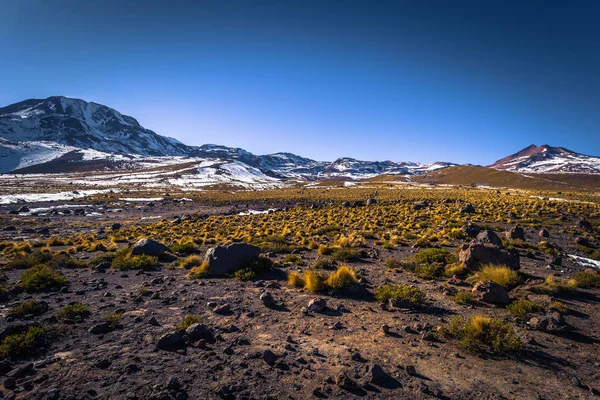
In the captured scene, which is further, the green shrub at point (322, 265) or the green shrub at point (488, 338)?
the green shrub at point (322, 265)

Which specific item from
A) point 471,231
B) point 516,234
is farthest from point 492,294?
point 471,231

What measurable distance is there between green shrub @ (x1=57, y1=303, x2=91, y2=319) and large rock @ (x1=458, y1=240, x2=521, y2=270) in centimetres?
1301

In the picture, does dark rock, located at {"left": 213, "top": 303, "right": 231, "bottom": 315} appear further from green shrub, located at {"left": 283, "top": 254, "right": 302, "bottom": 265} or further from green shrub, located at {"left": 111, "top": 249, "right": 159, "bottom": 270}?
green shrub, located at {"left": 111, "top": 249, "right": 159, "bottom": 270}

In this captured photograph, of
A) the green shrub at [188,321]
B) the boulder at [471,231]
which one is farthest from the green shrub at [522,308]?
the boulder at [471,231]

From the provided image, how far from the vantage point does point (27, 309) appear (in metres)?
7.48

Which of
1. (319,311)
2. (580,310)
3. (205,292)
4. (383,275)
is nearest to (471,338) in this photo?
(319,311)

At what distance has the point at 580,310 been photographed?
782 cm

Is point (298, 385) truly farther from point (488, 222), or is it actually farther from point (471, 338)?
point (488, 222)

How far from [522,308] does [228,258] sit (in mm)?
10156

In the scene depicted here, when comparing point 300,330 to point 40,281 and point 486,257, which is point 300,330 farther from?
point 40,281

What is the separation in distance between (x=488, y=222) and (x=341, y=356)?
24785 millimetres

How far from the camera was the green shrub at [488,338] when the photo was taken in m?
5.84

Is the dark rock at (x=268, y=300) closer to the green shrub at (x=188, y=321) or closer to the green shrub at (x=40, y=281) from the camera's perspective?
the green shrub at (x=188, y=321)

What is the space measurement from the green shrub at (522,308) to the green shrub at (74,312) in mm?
11625
